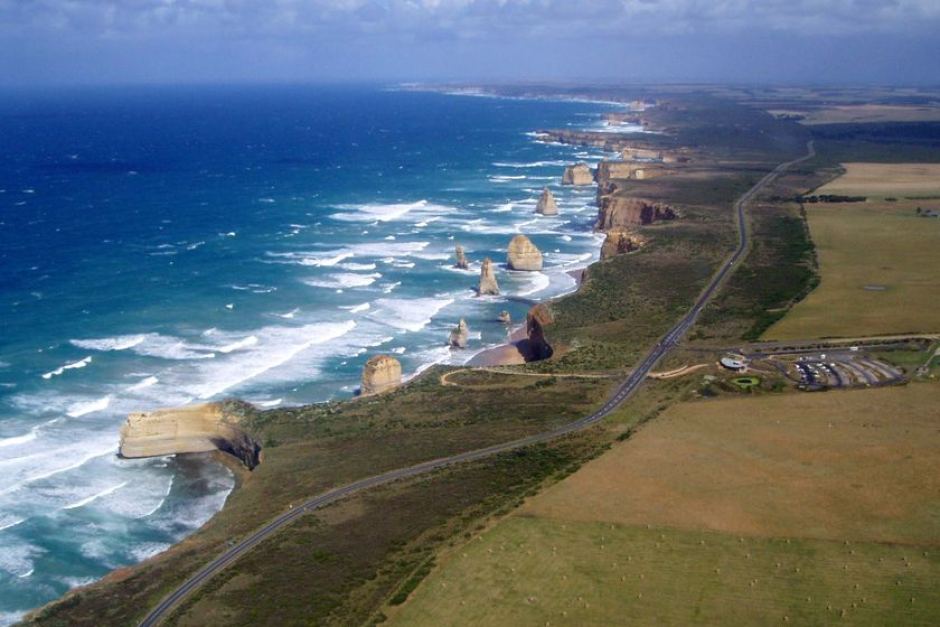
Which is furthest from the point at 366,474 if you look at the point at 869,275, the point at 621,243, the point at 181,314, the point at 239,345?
the point at 621,243

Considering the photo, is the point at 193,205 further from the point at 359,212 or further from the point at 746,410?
the point at 746,410

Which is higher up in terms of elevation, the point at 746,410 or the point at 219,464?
the point at 746,410

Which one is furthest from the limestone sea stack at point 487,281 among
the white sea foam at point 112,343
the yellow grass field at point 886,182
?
the yellow grass field at point 886,182

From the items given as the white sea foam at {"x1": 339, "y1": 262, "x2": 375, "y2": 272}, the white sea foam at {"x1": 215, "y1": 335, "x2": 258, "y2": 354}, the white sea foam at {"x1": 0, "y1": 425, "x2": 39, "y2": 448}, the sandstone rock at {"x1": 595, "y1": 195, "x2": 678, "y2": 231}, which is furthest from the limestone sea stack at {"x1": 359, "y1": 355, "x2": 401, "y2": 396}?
the sandstone rock at {"x1": 595, "y1": 195, "x2": 678, "y2": 231}

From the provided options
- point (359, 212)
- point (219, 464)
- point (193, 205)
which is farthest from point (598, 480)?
point (193, 205)

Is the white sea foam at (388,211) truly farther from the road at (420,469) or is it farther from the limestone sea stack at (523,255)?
the road at (420,469)

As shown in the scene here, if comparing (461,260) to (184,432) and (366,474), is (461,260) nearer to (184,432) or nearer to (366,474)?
(184,432)
